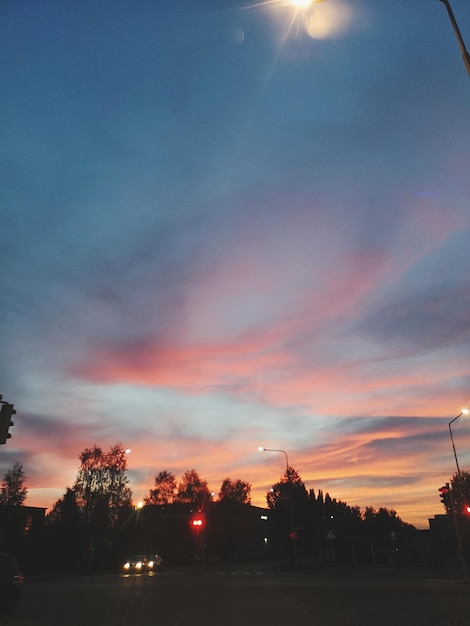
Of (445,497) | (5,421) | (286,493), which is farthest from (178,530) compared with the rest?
(5,421)

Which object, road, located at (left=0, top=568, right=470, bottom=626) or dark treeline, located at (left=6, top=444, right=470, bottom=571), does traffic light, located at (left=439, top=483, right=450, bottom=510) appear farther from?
dark treeline, located at (left=6, top=444, right=470, bottom=571)

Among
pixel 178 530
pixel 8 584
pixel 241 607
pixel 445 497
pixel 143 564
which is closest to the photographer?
pixel 8 584

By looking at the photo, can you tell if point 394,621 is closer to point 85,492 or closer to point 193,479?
point 85,492

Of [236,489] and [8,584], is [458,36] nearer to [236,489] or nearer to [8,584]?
[8,584]

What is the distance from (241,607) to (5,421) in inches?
419

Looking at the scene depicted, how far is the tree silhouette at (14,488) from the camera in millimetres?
66250

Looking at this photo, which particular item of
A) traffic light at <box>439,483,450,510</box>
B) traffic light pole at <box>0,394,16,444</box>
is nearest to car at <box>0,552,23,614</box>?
traffic light pole at <box>0,394,16,444</box>

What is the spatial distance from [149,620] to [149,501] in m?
99.9

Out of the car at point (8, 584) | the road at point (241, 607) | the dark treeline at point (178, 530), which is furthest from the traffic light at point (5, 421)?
the dark treeline at point (178, 530)

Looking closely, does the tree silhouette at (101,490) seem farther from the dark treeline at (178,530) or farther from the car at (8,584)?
the car at (8,584)

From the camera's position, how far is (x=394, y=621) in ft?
46.0

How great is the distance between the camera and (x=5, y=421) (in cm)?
1920

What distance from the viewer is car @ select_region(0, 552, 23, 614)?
1477 centimetres

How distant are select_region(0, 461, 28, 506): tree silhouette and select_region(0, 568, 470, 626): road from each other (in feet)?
166
